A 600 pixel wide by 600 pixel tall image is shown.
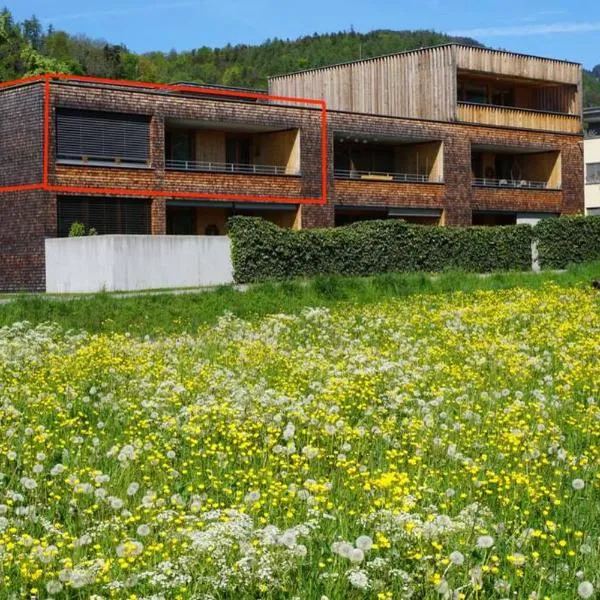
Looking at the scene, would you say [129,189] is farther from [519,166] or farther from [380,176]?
[519,166]

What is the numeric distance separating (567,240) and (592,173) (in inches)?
734

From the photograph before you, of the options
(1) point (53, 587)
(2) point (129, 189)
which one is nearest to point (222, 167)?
(2) point (129, 189)

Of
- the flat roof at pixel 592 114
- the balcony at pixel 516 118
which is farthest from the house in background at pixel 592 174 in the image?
the balcony at pixel 516 118

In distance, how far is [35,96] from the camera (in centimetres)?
3253

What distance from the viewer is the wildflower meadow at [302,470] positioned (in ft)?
15.1

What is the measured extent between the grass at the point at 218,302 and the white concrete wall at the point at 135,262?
718cm

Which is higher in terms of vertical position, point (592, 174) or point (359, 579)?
point (592, 174)

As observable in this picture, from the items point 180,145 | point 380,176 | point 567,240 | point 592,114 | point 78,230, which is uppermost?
point 592,114

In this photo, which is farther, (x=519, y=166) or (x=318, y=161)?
(x=519, y=166)

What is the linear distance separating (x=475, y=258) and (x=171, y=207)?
11.3 meters

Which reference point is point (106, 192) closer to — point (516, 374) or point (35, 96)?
point (35, 96)

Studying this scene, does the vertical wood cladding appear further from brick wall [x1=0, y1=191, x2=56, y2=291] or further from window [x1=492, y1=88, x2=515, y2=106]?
window [x1=492, y1=88, x2=515, y2=106]

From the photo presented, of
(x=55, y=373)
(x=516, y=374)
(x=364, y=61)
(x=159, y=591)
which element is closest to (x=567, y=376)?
(x=516, y=374)

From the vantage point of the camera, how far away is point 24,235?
32.9m
